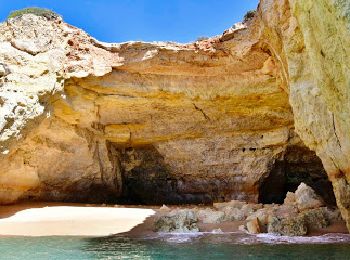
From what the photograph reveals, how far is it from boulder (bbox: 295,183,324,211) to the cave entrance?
19.4 feet

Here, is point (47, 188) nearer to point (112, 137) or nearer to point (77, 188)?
point (77, 188)

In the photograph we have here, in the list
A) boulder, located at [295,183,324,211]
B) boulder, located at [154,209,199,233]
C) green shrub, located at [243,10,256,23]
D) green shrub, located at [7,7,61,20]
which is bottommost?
boulder, located at [154,209,199,233]

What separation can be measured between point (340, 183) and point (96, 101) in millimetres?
11079

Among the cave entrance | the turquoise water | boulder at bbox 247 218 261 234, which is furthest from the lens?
the cave entrance

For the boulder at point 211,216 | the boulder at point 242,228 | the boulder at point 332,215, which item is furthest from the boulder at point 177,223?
the boulder at point 332,215

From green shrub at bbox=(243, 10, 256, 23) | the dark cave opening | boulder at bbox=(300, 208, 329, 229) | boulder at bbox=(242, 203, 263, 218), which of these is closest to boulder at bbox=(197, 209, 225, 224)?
boulder at bbox=(242, 203, 263, 218)

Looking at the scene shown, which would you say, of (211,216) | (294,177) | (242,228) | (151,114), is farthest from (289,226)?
(294,177)

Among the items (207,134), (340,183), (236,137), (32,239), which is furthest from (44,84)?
(340,183)

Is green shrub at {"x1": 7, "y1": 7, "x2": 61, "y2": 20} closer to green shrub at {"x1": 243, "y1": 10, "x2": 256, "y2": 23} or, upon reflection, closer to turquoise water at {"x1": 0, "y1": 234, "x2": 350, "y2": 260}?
green shrub at {"x1": 243, "y1": 10, "x2": 256, "y2": 23}

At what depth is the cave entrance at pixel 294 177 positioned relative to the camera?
19.8 m

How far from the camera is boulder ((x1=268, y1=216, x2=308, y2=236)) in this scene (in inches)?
437

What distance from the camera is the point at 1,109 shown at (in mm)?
13750

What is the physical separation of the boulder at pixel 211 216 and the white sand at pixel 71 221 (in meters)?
2.05

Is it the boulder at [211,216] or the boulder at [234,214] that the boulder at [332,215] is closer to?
the boulder at [234,214]
